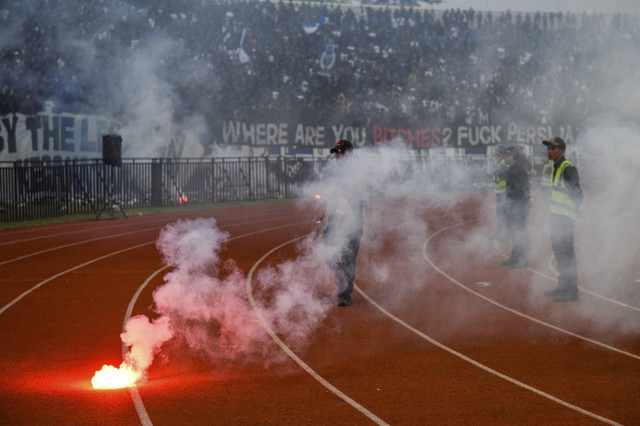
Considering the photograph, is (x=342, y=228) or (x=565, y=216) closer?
(x=342, y=228)

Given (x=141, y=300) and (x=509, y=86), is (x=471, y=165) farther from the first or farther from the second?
(x=141, y=300)

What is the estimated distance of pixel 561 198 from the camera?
30.7 ft

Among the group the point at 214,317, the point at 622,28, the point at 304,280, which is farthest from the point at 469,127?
the point at 214,317

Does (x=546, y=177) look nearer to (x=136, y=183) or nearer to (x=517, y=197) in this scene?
(x=517, y=197)

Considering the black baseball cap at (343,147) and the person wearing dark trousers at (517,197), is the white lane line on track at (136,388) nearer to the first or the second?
the black baseball cap at (343,147)

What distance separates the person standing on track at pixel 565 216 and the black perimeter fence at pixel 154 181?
13.7m

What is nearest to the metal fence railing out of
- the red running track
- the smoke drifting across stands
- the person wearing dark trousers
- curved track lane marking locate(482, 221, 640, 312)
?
the smoke drifting across stands

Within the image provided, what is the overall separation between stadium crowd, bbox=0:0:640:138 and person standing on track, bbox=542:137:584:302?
1198 centimetres

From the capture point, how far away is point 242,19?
31.8 m

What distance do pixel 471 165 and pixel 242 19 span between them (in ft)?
37.3

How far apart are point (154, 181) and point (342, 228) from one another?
627 inches

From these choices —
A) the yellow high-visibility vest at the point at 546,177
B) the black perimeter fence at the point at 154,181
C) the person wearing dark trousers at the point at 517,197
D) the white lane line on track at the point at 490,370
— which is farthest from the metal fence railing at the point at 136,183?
the white lane line on track at the point at 490,370

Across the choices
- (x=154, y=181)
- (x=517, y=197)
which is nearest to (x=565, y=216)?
(x=517, y=197)

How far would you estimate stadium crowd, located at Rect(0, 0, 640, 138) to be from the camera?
25188 millimetres
